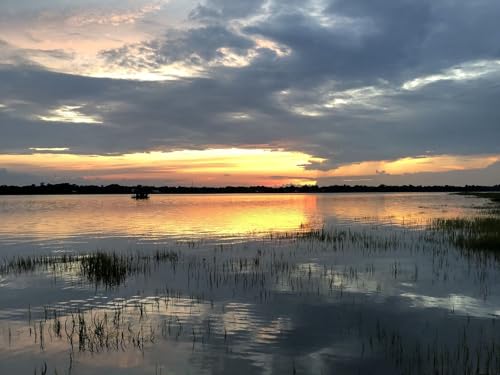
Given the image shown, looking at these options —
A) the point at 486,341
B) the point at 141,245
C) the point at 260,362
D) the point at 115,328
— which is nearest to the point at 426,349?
the point at 486,341

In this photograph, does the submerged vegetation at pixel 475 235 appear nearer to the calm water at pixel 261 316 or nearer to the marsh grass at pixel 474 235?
the marsh grass at pixel 474 235

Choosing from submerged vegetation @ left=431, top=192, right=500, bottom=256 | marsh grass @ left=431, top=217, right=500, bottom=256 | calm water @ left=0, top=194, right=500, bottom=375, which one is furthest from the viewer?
marsh grass @ left=431, top=217, right=500, bottom=256

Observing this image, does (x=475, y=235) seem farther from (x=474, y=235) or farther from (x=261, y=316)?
(x=261, y=316)

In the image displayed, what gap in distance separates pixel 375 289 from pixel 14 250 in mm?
25936

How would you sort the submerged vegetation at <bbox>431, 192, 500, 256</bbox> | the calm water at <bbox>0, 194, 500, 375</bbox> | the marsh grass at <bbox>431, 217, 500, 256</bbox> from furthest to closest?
1. the marsh grass at <bbox>431, 217, 500, 256</bbox>
2. the submerged vegetation at <bbox>431, 192, 500, 256</bbox>
3. the calm water at <bbox>0, 194, 500, 375</bbox>

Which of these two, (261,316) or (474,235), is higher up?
(474,235)

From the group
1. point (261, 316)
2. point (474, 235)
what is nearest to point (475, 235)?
point (474, 235)

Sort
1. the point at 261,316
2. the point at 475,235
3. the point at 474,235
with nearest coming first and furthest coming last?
the point at 261,316 → the point at 475,235 → the point at 474,235

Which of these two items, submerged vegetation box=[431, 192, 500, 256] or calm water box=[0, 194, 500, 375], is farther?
submerged vegetation box=[431, 192, 500, 256]

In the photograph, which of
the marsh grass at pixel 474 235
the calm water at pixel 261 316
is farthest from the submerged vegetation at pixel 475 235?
the calm water at pixel 261 316

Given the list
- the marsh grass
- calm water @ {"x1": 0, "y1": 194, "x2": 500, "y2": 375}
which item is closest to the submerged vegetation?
the marsh grass

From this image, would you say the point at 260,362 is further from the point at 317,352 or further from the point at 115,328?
the point at 115,328

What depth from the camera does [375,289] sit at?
55.4 ft

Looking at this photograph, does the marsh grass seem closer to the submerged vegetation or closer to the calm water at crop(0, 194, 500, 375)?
the submerged vegetation
